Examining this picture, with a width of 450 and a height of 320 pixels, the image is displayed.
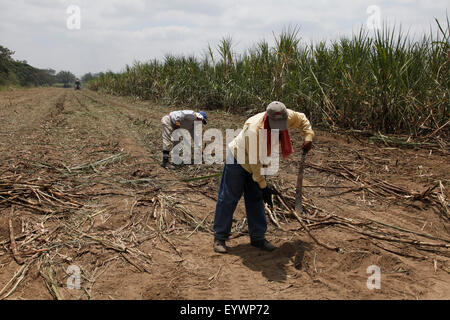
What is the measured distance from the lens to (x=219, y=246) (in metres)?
3.04

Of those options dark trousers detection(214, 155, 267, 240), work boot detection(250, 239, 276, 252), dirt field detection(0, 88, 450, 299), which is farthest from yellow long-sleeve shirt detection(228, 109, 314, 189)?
dirt field detection(0, 88, 450, 299)

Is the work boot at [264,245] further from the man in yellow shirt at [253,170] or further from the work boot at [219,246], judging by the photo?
the work boot at [219,246]

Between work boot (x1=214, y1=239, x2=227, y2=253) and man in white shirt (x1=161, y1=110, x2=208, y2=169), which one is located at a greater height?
man in white shirt (x1=161, y1=110, x2=208, y2=169)

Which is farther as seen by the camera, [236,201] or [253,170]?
[236,201]

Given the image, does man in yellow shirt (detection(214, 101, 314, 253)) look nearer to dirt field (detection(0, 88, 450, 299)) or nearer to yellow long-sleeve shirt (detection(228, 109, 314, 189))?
yellow long-sleeve shirt (detection(228, 109, 314, 189))

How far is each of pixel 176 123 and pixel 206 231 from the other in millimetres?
1973

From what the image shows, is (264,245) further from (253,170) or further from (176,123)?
(176,123)

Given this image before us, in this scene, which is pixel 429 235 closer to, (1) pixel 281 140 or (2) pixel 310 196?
(2) pixel 310 196

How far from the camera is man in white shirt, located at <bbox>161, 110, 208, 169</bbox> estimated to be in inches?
192

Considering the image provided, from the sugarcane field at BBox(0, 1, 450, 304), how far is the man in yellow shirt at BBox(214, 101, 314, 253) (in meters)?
0.01

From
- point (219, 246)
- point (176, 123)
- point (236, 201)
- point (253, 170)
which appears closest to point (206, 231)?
point (219, 246)

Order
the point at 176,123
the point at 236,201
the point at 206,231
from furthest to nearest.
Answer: the point at 176,123 < the point at 206,231 < the point at 236,201

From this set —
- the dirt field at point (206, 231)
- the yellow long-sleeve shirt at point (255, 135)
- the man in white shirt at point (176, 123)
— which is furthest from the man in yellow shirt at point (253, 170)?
the man in white shirt at point (176, 123)

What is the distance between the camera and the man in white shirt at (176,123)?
487 cm
